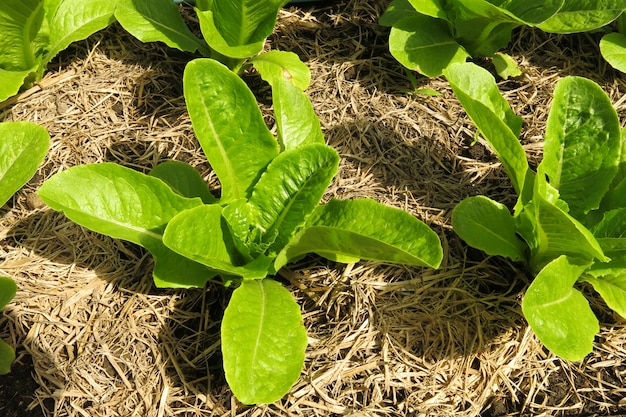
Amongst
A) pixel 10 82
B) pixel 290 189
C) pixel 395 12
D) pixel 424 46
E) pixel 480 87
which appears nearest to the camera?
pixel 290 189

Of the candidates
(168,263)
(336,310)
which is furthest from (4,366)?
(336,310)

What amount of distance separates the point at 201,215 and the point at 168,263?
0.71 feet

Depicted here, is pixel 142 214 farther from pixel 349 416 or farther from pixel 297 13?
pixel 297 13

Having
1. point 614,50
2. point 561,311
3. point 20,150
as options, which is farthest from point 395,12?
point 20,150

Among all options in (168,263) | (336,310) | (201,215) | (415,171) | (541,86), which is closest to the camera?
(201,215)

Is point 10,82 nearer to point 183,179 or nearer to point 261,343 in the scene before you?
point 183,179

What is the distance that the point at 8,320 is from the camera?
186 cm

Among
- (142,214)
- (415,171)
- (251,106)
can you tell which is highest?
(251,106)

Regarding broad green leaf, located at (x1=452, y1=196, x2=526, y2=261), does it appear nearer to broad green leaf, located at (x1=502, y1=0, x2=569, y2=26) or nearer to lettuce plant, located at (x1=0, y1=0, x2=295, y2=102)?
broad green leaf, located at (x1=502, y1=0, x2=569, y2=26)

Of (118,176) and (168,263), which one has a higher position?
(118,176)

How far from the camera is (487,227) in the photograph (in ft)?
6.48

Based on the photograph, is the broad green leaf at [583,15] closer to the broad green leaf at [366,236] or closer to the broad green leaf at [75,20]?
the broad green leaf at [366,236]

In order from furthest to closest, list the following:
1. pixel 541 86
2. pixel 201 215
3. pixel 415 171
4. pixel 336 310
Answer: pixel 541 86 → pixel 415 171 → pixel 336 310 → pixel 201 215

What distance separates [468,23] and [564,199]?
2.75 feet
